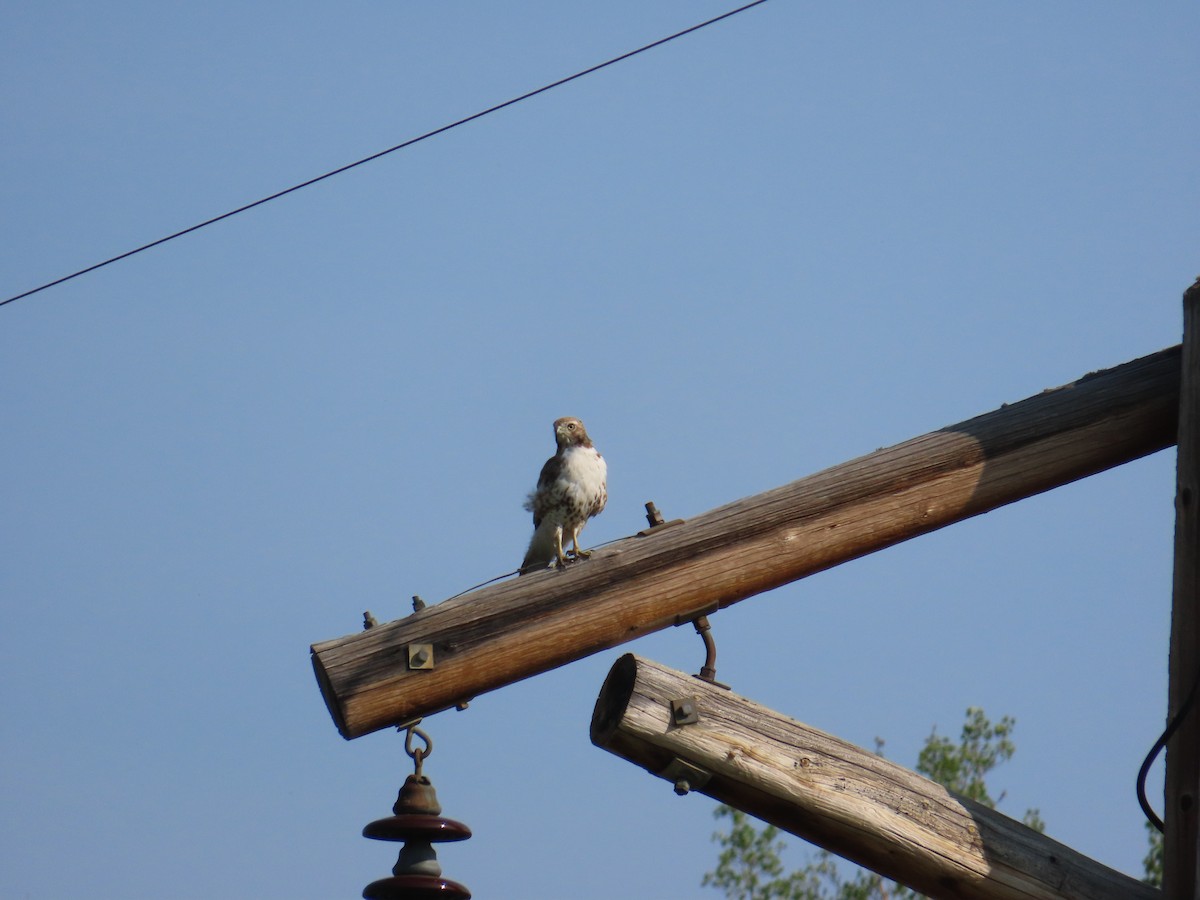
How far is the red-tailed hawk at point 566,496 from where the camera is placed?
6137mm

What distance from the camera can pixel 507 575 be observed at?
11.1 feet

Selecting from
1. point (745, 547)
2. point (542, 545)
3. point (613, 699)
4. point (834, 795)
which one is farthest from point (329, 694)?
point (542, 545)

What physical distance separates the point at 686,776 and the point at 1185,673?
107 cm

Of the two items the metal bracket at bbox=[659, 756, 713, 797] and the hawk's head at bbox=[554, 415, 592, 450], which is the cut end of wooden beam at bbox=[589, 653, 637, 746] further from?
the hawk's head at bbox=[554, 415, 592, 450]

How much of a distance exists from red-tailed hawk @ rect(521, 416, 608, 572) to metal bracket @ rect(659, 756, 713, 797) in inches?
113

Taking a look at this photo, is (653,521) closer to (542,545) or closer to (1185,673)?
(1185,673)

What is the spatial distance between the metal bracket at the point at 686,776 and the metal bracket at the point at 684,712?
8 cm

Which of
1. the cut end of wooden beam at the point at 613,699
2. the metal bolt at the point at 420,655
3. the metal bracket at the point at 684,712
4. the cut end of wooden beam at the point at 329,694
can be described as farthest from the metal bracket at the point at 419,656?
the metal bracket at the point at 684,712

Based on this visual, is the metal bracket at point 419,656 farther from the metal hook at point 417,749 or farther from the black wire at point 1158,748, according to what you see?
the black wire at point 1158,748

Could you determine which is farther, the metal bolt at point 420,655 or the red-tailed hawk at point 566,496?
the red-tailed hawk at point 566,496

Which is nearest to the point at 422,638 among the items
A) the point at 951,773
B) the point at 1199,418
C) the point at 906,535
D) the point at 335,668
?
the point at 335,668

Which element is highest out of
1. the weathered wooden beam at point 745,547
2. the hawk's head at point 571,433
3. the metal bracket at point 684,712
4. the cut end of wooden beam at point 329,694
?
the hawk's head at point 571,433

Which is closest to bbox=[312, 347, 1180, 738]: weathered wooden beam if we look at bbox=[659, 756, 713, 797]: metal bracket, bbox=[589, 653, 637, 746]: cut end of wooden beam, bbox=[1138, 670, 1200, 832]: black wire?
bbox=[589, 653, 637, 746]: cut end of wooden beam

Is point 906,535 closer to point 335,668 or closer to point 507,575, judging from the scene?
point 507,575
